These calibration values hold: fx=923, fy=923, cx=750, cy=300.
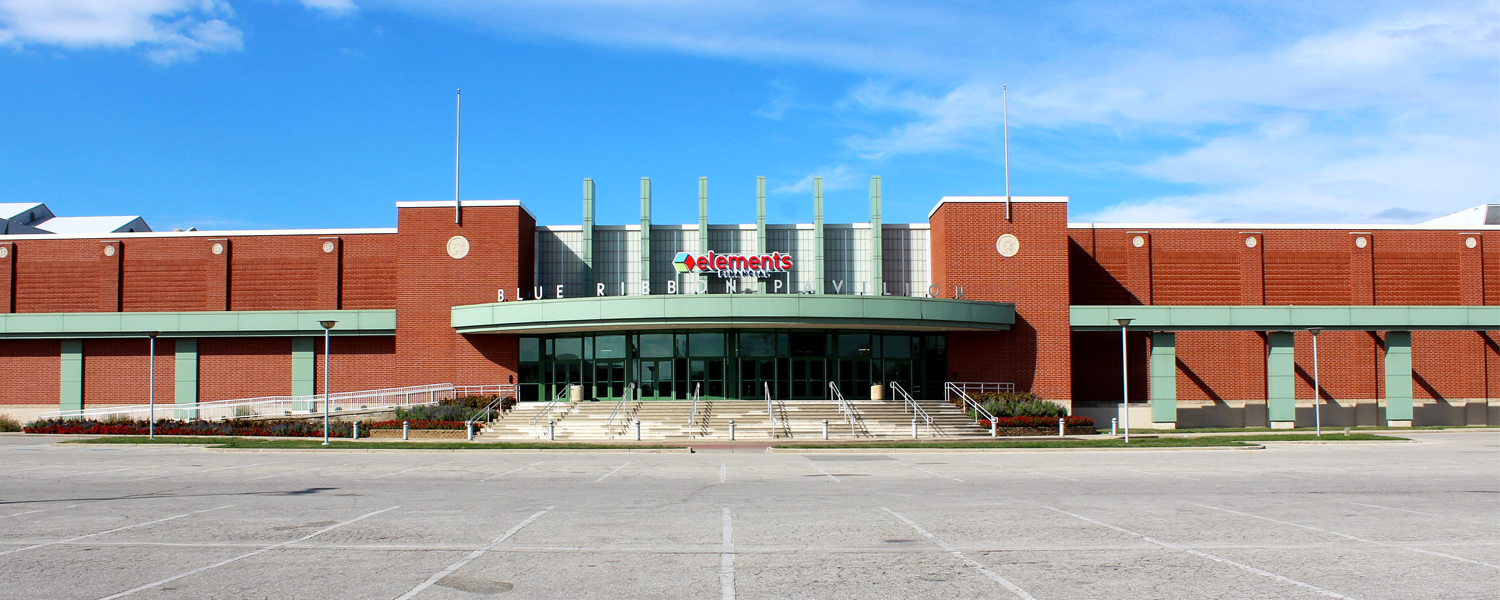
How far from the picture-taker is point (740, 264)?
42750mm

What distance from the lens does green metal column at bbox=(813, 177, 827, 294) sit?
43.3 metres

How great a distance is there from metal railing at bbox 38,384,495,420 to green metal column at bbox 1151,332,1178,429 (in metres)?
28.1

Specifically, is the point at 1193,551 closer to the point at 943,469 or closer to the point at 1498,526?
the point at 1498,526

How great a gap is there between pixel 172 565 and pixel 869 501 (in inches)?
383

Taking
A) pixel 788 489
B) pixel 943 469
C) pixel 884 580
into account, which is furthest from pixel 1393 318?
pixel 884 580

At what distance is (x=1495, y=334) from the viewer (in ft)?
145

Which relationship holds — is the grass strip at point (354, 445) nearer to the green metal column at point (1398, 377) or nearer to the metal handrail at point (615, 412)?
the metal handrail at point (615, 412)

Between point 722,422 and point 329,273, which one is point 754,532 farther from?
point 329,273

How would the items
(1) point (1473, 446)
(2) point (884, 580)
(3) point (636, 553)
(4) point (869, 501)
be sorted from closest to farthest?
(2) point (884, 580), (3) point (636, 553), (4) point (869, 501), (1) point (1473, 446)

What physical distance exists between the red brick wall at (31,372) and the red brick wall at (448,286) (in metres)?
17.4

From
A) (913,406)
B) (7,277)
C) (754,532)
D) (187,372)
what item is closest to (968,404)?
(913,406)

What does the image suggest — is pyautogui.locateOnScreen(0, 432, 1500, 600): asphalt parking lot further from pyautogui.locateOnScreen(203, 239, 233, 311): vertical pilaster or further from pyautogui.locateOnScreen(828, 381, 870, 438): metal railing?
pyautogui.locateOnScreen(203, 239, 233, 311): vertical pilaster

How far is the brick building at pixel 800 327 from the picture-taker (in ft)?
134

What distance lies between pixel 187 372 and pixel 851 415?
31.1 meters
